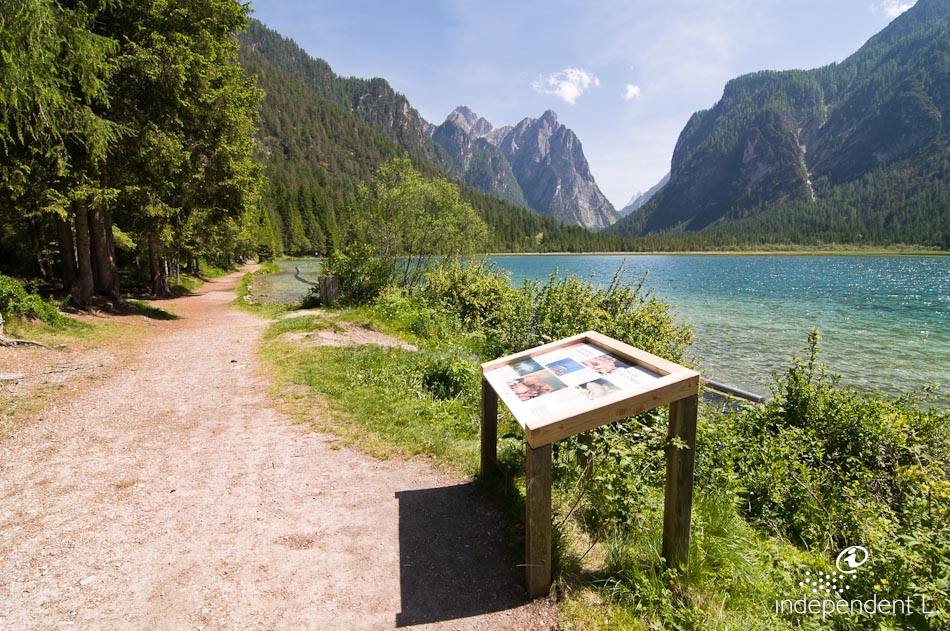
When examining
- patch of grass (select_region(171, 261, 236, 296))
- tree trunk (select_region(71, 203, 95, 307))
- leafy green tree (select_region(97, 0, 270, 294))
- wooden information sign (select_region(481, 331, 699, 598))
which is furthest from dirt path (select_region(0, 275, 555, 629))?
patch of grass (select_region(171, 261, 236, 296))

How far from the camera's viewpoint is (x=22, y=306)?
10453 millimetres

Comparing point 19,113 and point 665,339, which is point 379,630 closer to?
point 665,339

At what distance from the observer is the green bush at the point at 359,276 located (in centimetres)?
1814

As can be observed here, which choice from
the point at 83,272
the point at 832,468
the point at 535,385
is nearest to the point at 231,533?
the point at 535,385

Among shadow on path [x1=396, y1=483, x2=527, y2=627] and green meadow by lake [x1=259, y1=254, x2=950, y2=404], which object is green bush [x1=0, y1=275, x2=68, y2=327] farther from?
green meadow by lake [x1=259, y1=254, x2=950, y2=404]

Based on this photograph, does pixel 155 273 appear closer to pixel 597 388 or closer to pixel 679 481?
pixel 597 388

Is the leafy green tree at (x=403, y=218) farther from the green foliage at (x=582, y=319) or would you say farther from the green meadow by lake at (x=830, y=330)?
the green foliage at (x=582, y=319)

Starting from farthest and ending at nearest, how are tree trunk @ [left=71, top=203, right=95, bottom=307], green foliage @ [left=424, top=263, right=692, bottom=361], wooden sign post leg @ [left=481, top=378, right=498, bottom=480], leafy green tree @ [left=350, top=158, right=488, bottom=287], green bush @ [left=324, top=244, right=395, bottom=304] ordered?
leafy green tree @ [left=350, top=158, right=488, bottom=287]
green bush @ [left=324, top=244, right=395, bottom=304]
tree trunk @ [left=71, top=203, right=95, bottom=307]
green foliage @ [left=424, top=263, right=692, bottom=361]
wooden sign post leg @ [left=481, top=378, right=498, bottom=480]

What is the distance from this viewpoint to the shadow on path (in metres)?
3.40

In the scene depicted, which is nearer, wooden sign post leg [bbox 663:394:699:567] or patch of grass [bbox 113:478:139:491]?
wooden sign post leg [bbox 663:394:699:567]

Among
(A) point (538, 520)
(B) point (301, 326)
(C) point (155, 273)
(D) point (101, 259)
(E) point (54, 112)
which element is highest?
(E) point (54, 112)

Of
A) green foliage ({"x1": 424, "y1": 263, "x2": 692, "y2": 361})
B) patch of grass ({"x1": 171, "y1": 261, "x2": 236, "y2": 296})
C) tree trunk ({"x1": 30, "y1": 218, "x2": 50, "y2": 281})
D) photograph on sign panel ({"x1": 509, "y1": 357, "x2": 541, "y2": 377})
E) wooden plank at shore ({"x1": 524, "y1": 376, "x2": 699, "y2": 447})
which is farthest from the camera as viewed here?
patch of grass ({"x1": 171, "y1": 261, "x2": 236, "y2": 296})

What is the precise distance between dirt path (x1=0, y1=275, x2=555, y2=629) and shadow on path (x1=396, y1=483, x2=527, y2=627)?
14 millimetres

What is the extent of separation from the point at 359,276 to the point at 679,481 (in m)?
16.2
